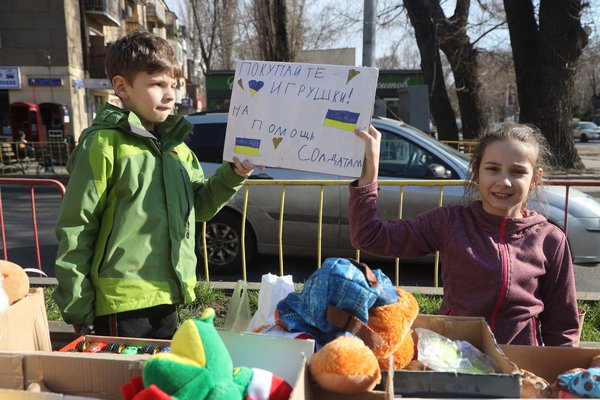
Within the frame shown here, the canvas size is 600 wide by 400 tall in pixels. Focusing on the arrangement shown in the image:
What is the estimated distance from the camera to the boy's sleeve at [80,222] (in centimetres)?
194

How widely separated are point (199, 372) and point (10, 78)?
2558 centimetres

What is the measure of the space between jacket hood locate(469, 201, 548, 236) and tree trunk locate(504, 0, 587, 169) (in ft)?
41.5

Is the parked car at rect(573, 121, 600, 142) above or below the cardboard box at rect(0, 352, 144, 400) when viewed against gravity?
below

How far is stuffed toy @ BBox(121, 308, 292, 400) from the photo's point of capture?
3.54 ft

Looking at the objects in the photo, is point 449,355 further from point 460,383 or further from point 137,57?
point 137,57

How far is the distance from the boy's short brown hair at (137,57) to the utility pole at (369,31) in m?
6.30

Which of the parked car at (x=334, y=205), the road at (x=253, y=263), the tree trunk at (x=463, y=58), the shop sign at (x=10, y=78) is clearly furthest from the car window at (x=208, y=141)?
the shop sign at (x=10, y=78)

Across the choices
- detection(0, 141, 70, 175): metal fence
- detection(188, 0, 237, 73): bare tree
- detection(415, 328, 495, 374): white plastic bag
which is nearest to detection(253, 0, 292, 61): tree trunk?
detection(0, 141, 70, 175): metal fence

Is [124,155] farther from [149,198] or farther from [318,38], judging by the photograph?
[318,38]

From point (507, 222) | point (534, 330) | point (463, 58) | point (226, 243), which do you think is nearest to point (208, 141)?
point (226, 243)

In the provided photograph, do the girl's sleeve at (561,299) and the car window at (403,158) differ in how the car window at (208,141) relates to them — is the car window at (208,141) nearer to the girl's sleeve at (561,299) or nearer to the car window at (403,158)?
the car window at (403,158)

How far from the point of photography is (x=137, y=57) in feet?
6.64

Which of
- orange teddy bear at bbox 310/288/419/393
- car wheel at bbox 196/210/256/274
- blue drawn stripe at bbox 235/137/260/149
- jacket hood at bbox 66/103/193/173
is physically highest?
jacket hood at bbox 66/103/193/173

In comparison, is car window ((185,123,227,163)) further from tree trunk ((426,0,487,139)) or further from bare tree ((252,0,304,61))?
bare tree ((252,0,304,61))
